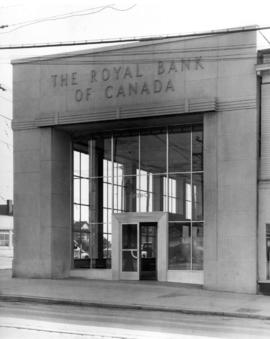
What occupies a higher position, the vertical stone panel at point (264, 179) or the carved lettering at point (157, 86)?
the carved lettering at point (157, 86)

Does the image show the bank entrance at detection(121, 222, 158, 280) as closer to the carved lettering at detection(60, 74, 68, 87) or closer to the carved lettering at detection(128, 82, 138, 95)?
the carved lettering at detection(128, 82, 138, 95)

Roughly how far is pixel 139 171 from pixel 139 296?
5.45 meters

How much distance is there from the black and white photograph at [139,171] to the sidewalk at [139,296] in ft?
0.18

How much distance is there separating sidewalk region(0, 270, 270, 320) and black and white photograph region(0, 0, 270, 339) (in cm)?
6

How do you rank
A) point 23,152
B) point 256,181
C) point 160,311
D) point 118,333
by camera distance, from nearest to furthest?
point 118,333
point 160,311
point 256,181
point 23,152

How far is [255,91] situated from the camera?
1772 cm

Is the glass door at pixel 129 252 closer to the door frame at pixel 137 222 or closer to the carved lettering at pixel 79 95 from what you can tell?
the door frame at pixel 137 222

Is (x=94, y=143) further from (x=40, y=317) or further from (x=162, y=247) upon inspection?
(x=40, y=317)

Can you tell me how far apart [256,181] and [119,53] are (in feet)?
20.1

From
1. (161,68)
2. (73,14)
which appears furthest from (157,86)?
(73,14)

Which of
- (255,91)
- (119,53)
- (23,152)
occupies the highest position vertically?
(119,53)

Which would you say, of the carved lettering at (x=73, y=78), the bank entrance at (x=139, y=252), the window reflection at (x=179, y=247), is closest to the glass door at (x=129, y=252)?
the bank entrance at (x=139, y=252)

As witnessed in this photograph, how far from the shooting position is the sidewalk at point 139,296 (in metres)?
14.2

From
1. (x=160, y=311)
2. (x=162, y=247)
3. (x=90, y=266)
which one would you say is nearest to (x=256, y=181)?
(x=162, y=247)
